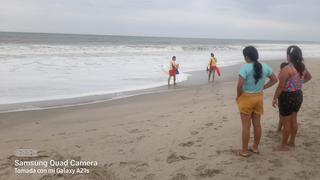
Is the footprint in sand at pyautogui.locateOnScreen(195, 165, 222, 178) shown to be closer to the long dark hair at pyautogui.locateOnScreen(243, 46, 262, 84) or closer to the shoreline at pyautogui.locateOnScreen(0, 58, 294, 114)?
the long dark hair at pyautogui.locateOnScreen(243, 46, 262, 84)

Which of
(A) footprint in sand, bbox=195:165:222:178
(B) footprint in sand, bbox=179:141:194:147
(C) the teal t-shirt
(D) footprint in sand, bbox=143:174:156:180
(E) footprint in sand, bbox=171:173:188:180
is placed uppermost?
(C) the teal t-shirt

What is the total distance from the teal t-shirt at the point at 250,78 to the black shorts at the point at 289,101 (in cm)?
53

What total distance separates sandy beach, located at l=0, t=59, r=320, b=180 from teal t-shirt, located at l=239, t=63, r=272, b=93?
38.5 inches

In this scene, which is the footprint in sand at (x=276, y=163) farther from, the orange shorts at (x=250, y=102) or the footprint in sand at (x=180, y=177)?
the footprint in sand at (x=180, y=177)

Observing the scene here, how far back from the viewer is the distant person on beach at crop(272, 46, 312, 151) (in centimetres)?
497

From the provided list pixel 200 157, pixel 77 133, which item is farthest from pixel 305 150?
pixel 77 133

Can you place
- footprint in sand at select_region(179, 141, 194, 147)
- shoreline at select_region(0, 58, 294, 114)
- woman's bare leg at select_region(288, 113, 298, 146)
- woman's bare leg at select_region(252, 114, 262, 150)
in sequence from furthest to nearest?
shoreline at select_region(0, 58, 294, 114), footprint in sand at select_region(179, 141, 194, 147), woman's bare leg at select_region(288, 113, 298, 146), woman's bare leg at select_region(252, 114, 262, 150)

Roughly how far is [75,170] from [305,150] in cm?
334

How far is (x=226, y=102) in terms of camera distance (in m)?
9.59

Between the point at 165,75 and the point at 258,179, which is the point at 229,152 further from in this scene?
the point at 165,75

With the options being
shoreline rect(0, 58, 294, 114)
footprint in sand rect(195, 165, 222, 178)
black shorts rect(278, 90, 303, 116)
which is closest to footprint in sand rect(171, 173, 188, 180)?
footprint in sand rect(195, 165, 222, 178)

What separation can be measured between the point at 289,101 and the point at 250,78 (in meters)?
0.85

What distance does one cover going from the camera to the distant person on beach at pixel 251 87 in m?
4.67

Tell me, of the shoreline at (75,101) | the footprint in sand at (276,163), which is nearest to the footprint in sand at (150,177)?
the footprint in sand at (276,163)
